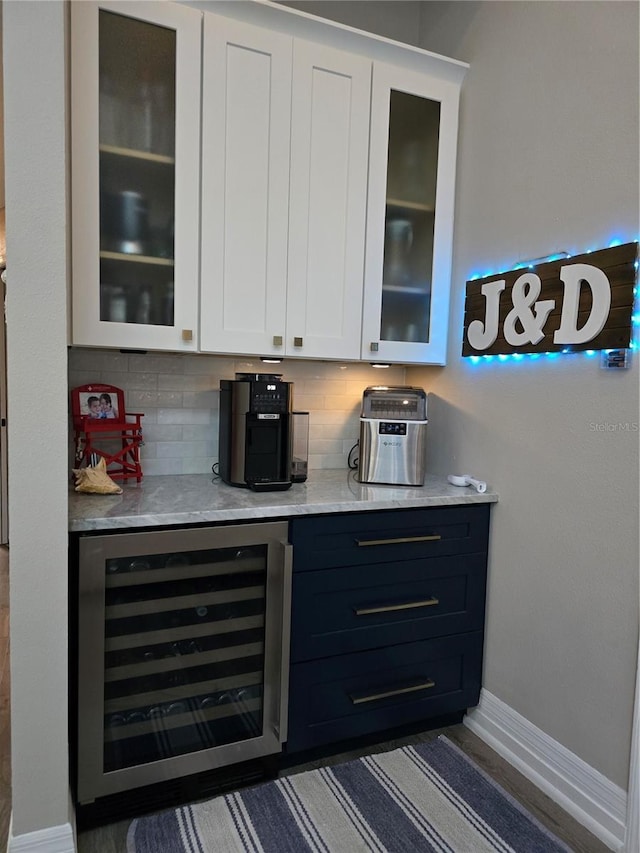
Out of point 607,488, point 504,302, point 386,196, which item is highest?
point 386,196

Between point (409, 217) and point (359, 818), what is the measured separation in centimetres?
217

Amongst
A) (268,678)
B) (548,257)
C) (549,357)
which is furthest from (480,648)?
(548,257)

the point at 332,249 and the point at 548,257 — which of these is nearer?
the point at 548,257

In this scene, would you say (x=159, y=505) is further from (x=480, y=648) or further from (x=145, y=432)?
(x=480, y=648)

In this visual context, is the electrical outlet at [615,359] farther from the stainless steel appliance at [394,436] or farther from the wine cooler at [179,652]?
the wine cooler at [179,652]

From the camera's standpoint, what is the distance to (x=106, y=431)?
2.14 m

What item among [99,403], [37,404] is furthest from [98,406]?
[37,404]

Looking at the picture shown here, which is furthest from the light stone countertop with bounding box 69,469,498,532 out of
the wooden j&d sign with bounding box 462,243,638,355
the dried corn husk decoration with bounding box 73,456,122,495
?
the wooden j&d sign with bounding box 462,243,638,355

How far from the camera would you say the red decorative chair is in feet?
6.98

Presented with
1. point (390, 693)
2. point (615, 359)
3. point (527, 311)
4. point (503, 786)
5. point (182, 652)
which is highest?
point (527, 311)

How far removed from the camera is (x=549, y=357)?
6.45 ft

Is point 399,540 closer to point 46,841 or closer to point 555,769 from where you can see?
point 555,769

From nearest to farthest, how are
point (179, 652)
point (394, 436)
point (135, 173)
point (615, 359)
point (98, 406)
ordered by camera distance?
1. point (615, 359)
2. point (179, 652)
3. point (135, 173)
4. point (98, 406)
5. point (394, 436)

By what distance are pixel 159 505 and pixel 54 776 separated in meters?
0.77
